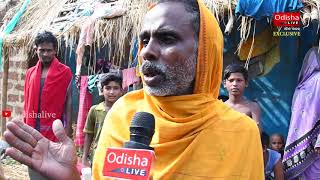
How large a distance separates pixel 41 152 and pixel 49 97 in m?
3.83

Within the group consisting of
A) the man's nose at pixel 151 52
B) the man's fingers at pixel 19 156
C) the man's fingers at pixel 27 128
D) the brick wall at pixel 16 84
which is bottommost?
the brick wall at pixel 16 84

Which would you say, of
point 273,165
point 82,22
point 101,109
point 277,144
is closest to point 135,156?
point 273,165

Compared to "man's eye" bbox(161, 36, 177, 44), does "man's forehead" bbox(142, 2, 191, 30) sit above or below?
above

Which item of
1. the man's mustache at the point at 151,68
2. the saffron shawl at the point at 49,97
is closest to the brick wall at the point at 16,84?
the saffron shawl at the point at 49,97

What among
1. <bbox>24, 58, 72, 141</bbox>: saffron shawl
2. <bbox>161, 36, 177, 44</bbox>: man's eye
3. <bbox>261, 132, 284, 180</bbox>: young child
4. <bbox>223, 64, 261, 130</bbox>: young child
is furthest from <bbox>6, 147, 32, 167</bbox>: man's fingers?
<bbox>24, 58, 72, 141</bbox>: saffron shawl

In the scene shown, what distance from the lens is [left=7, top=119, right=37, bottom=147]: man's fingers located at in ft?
5.88

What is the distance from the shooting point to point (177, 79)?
2170 millimetres

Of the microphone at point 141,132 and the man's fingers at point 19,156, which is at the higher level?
the microphone at point 141,132

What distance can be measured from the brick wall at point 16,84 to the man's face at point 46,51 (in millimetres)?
3843

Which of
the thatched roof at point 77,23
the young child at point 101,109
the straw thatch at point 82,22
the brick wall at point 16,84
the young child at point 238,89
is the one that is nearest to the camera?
the young child at point 238,89

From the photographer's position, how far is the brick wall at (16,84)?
939cm

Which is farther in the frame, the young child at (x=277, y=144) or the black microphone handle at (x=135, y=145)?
the young child at (x=277, y=144)

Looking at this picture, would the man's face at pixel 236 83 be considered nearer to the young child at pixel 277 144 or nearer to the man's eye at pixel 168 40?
the young child at pixel 277 144

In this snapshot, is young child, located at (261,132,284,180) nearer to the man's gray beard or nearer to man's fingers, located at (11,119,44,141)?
the man's gray beard
